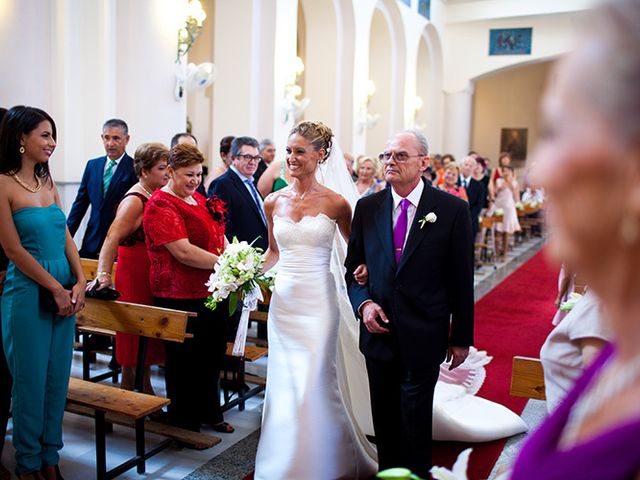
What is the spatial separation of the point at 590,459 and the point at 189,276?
374 cm

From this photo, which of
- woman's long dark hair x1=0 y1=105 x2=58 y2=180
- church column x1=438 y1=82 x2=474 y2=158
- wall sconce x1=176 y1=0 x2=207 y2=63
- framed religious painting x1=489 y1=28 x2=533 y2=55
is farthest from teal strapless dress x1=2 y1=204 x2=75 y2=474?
framed religious painting x1=489 y1=28 x2=533 y2=55

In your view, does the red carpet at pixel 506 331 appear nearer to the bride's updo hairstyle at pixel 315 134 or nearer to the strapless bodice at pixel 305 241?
the strapless bodice at pixel 305 241

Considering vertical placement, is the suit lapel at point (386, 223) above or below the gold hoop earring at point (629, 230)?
below

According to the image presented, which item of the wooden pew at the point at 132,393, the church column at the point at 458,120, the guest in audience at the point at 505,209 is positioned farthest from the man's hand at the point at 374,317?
the church column at the point at 458,120

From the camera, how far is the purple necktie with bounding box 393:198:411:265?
11.0 feet

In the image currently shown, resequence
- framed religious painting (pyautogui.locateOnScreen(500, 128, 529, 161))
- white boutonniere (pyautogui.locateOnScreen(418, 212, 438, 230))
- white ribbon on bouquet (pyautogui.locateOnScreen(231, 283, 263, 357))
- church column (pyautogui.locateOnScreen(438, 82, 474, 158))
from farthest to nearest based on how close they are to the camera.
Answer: framed religious painting (pyautogui.locateOnScreen(500, 128, 529, 161)) < church column (pyautogui.locateOnScreen(438, 82, 474, 158)) < white ribbon on bouquet (pyautogui.locateOnScreen(231, 283, 263, 357)) < white boutonniere (pyautogui.locateOnScreen(418, 212, 438, 230))

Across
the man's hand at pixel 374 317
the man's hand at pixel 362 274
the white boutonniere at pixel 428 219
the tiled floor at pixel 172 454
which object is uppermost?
the white boutonniere at pixel 428 219

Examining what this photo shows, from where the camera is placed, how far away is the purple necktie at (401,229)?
336 cm

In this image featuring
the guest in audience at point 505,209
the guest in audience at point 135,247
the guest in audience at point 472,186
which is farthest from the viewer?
the guest in audience at point 505,209

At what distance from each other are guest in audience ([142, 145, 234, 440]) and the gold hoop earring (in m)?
3.57

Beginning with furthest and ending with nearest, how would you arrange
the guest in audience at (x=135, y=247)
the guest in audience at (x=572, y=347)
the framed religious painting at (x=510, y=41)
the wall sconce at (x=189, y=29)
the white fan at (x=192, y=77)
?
the framed religious painting at (x=510, y=41) → the wall sconce at (x=189, y=29) → the white fan at (x=192, y=77) → the guest in audience at (x=135, y=247) → the guest in audience at (x=572, y=347)

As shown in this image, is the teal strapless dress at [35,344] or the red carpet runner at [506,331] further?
the red carpet runner at [506,331]

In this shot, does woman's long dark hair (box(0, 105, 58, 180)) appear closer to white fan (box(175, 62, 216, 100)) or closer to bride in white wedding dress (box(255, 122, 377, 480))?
bride in white wedding dress (box(255, 122, 377, 480))

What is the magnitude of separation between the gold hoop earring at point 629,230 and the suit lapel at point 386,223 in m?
2.56
